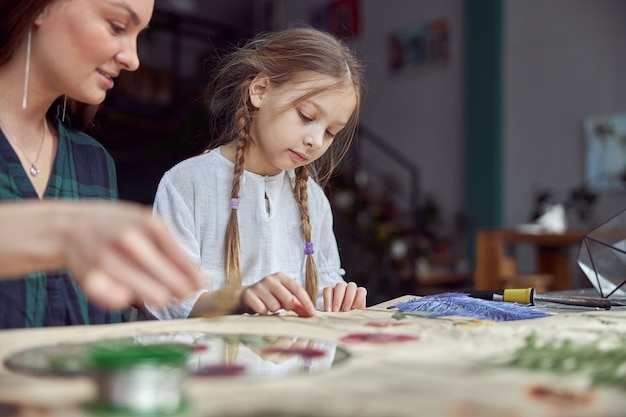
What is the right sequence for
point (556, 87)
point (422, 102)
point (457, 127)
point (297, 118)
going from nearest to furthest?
1. point (297, 118)
2. point (556, 87)
3. point (457, 127)
4. point (422, 102)

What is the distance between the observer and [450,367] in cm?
72

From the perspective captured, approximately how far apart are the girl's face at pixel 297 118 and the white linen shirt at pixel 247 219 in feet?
0.36

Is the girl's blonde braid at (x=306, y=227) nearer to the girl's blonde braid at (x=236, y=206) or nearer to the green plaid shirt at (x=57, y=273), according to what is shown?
the girl's blonde braid at (x=236, y=206)

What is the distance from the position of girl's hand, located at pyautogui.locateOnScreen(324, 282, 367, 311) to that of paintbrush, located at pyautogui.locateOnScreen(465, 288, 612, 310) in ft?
0.74

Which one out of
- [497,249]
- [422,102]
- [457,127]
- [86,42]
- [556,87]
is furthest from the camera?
[422,102]

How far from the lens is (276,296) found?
117 centimetres

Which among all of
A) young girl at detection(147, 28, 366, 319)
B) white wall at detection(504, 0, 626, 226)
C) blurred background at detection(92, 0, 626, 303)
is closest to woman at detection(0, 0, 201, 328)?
young girl at detection(147, 28, 366, 319)

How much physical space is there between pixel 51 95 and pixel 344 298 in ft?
1.98

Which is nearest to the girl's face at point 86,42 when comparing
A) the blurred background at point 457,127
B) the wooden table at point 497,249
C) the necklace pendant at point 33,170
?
the necklace pendant at point 33,170

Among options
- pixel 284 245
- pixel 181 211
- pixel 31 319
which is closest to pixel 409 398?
pixel 31 319

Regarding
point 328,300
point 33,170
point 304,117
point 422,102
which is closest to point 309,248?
point 304,117

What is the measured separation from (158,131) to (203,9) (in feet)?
11.3

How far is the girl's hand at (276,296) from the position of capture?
114 cm

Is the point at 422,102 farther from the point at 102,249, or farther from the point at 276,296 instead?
the point at 102,249
